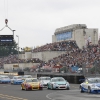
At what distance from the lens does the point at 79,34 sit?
82500 millimetres

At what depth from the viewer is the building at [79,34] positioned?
8088 cm

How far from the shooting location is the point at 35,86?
3612 cm

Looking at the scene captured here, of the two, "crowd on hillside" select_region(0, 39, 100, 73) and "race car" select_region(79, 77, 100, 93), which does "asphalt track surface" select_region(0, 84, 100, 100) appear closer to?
"race car" select_region(79, 77, 100, 93)

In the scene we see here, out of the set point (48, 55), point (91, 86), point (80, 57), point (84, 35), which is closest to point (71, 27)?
point (84, 35)

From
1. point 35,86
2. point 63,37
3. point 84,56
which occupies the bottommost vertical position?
point 35,86

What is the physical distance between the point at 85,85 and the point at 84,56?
33.2 metres

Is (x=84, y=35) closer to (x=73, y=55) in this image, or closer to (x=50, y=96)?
(x=73, y=55)

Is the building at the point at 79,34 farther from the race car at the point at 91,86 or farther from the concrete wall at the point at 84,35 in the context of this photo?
the race car at the point at 91,86

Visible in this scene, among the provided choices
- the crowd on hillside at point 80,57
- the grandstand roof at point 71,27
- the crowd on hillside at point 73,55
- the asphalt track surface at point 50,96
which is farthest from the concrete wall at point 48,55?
the asphalt track surface at point 50,96

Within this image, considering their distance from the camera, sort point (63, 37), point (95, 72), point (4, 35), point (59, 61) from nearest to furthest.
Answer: point (95, 72), point (4, 35), point (59, 61), point (63, 37)

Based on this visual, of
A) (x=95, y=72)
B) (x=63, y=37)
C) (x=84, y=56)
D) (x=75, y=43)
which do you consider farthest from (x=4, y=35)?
(x=63, y=37)

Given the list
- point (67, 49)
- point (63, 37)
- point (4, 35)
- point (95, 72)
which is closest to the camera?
point (95, 72)

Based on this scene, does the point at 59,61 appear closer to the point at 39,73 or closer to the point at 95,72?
the point at 39,73

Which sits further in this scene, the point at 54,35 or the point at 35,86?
the point at 54,35
